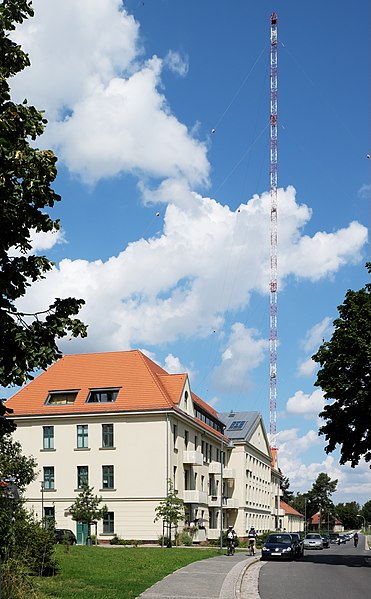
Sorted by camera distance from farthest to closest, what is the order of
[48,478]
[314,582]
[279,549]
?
[48,478] → [279,549] → [314,582]

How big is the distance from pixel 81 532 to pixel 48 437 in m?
7.55

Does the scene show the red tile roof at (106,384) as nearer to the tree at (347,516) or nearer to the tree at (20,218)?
the tree at (20,218)

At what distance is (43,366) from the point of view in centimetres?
1019

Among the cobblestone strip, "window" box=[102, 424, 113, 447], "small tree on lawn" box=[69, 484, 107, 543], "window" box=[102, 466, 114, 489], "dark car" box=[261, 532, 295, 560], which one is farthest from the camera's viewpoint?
"window" box=[102, 424, 113, 447]

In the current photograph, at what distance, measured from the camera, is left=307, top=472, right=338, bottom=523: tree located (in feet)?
567

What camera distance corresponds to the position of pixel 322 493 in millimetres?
173375

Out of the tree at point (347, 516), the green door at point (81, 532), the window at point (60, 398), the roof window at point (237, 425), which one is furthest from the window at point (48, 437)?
the tree at point (347, 516)

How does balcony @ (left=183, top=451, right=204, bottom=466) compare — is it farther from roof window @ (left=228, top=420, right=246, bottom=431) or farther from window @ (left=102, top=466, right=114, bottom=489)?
roof window @ (left=228, top=420, right=246, bottom=431)

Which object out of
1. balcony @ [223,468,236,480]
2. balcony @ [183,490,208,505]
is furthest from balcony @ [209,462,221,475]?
balcony @ [183,490,208,505]

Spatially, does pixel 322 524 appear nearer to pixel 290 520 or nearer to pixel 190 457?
pixel 290 520

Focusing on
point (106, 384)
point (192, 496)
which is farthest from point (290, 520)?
point (106, 384)

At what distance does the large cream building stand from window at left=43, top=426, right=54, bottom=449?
0.07 meters

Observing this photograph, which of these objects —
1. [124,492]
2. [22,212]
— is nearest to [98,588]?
[22,212]

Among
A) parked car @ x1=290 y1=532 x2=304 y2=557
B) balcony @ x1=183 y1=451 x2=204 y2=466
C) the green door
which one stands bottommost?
the green door
